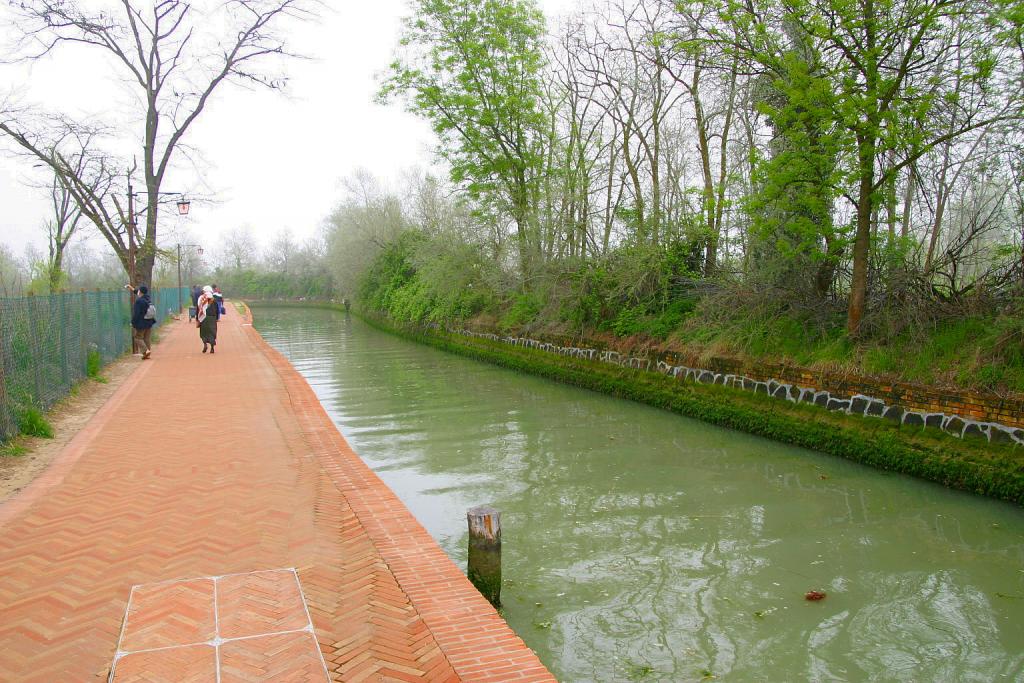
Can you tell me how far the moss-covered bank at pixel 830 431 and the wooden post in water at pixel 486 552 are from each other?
5.81m

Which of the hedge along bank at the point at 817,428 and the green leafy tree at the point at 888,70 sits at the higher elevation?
the green leafy tree at the point at 888,70

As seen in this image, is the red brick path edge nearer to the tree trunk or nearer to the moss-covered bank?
the moss-covered bank

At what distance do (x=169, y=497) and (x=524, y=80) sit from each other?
16541 mm

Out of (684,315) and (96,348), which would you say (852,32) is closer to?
(684,315)

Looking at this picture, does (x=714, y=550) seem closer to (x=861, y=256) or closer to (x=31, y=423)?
(x=861, y=256)

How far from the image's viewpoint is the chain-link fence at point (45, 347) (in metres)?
7.98

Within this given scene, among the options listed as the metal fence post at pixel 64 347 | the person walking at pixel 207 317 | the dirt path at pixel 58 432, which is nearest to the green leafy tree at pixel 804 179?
the dirt path at pixel 58 432

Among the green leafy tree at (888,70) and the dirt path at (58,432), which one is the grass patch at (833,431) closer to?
the green leafy tree at (888,70)

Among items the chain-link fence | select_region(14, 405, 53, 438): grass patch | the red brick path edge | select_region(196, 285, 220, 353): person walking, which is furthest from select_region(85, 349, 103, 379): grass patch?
the red brick path edge

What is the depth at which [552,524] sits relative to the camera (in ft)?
22.5

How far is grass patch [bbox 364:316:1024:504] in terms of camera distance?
24.8 ft

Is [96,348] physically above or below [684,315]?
below

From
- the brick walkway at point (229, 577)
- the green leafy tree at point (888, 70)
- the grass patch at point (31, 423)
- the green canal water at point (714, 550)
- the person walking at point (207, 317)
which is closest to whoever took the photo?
the brick walkway at point (229, 577)

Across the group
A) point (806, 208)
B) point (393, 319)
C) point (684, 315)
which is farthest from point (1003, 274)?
point (393, 319)
